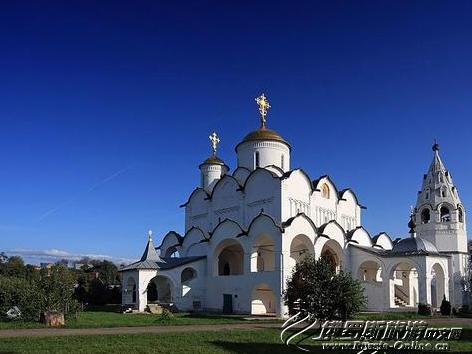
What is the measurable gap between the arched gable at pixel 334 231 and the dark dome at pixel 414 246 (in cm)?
325

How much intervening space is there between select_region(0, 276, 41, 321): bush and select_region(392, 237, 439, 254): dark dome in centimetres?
2134

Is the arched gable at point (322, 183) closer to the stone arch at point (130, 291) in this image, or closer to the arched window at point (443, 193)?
the arched window at point (443, 193)

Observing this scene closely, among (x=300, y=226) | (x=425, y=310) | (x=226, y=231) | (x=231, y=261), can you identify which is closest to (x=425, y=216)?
(x=425, y=310)

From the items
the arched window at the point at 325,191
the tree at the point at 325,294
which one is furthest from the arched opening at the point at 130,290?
the tree at the point at 325,294

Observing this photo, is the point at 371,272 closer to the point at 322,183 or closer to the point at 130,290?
the point at 322,183

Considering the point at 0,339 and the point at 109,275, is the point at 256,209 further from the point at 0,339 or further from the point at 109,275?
the point at 109,275

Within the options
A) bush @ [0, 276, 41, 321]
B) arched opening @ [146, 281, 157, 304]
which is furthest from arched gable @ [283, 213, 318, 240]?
arched opening @ [146, 281, 157, 304]

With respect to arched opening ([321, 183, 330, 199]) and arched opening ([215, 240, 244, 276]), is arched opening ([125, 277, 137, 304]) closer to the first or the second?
arched opening ([215, 240, 244, 276])

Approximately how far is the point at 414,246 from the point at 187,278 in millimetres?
15120

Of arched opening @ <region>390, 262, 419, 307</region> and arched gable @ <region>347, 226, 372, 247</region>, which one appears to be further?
arched opening @ <region>390, 262, 419, 307</region>

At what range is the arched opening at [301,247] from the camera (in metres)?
29.9

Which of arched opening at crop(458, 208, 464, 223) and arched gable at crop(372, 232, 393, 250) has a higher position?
arched opening at crop(458, 208, 464, 223)

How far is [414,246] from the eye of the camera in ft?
101

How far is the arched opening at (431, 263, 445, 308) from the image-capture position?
3161 cm
